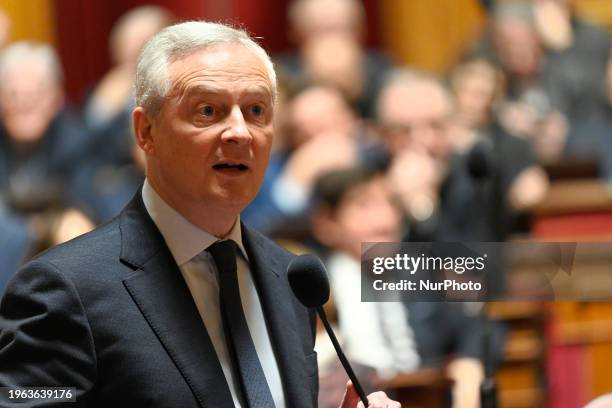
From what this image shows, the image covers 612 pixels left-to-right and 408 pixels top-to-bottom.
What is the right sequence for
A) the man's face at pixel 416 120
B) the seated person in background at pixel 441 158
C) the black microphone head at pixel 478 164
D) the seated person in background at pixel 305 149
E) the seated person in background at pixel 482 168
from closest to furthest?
1. the black microphone head at pixel 478 164
2. the seated person in background at pixel 482 168
3. the seated person in background at pixel 441 158
4. the seated person in background at pixel 305 149
5. the man's face at pixel 416 120

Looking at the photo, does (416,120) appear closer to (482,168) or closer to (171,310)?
(482,168)

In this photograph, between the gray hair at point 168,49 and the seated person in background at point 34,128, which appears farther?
the seated person in background at point 34,128

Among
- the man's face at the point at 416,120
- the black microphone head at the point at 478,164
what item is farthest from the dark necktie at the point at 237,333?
the man's face at the point at 416,120

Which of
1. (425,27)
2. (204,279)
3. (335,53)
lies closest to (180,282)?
(204,279)

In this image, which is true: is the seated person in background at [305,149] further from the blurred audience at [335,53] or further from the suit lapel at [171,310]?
the suit lapel at [171,310]

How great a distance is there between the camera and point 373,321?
5.45ft

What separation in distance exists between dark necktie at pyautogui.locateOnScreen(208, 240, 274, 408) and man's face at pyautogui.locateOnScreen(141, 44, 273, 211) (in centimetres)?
6

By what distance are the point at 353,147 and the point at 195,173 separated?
2283 mm

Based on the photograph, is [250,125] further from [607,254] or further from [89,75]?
[89,75]

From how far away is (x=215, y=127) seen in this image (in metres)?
1.28

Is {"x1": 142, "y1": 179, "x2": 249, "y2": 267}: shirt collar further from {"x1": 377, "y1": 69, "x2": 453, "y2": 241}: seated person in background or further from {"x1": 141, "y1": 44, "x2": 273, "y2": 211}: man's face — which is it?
{"x1": 377, "y1": 69, "x2": 453, "y2": 241}: seated person in background

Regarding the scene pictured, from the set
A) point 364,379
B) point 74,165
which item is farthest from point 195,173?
point 74,165

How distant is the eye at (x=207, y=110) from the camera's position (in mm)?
1288

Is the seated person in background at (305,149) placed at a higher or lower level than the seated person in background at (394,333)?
higher
